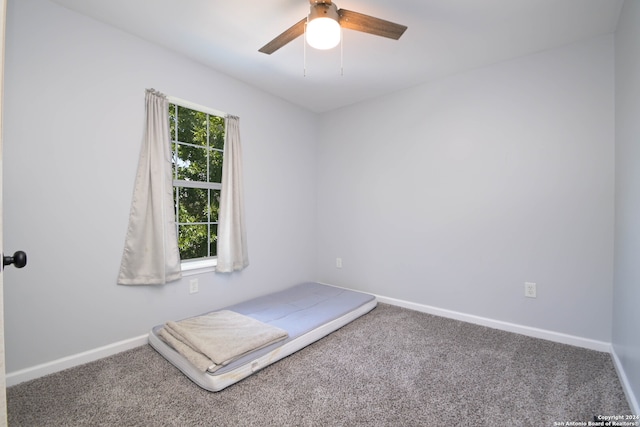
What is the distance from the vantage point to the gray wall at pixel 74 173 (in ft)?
5.98

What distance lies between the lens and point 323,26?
1.61 metres

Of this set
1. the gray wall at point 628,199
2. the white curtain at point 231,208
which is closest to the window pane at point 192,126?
the white curtain at point 231,208

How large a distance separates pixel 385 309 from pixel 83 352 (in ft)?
8.45

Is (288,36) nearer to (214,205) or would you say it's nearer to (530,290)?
(214,205)

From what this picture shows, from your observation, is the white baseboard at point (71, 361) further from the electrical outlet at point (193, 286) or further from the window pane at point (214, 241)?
the window pane at point (214, 241)

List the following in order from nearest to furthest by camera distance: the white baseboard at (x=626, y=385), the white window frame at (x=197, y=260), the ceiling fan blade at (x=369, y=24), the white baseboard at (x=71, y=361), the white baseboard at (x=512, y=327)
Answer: the white baseboard at (x=626, y=385) < the ceiling fan blade at (x=369, y=24) < the white baseboard at (x=71, y=361) < the white baseboard at (x=512, y=327) < the white window frame at (x=197, y=260)

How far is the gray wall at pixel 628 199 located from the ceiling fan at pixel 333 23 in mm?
1350

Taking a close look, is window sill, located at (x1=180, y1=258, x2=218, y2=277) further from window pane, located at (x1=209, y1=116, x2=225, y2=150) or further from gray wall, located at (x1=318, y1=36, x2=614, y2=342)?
gray wall, located at (x1=318, y1=36, x2=614, y2=342)

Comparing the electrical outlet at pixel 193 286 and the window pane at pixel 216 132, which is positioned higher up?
the window pane at pixel 216 132

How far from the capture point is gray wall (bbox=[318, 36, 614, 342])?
225 cm

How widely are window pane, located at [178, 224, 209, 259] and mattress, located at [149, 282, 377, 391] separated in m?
0.63

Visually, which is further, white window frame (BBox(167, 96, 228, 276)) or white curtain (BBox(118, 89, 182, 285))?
white window frame (BBox(167, 96, 228, 276))

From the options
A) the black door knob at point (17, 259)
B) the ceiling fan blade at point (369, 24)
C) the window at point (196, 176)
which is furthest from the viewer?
the window at point (196, 176)

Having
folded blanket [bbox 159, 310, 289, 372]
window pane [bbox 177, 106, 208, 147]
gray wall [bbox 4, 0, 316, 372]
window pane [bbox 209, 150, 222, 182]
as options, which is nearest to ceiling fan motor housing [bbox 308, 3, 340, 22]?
gray wall [bbox 4, 0, 316, 372]
